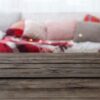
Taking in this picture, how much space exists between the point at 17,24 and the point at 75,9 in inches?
33.7

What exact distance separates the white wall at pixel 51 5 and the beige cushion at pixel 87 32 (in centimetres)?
60

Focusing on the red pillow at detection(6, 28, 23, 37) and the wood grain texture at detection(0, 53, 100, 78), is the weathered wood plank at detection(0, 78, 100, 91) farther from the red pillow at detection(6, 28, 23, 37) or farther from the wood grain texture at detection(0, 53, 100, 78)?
the red pillow at detection(6, 28, 23, 37)

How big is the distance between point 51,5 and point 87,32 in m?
0.84

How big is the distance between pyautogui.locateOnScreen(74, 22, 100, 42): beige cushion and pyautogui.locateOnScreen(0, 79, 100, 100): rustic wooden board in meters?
2.17

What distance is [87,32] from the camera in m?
2.88

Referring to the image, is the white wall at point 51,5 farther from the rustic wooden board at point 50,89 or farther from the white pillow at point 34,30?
the rustic wooden board at point 50,89

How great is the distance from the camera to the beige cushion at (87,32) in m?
2.86

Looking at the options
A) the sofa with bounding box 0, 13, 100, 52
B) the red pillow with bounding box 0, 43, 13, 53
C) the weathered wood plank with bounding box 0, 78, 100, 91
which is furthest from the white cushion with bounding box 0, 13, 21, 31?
the weathered wood plank with bounding box 0, 78, 100, 91

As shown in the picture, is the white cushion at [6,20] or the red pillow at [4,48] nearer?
the red pillow at [4,48]

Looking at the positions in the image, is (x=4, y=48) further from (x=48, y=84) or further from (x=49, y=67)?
(x=48, y=84)

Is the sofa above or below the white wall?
below

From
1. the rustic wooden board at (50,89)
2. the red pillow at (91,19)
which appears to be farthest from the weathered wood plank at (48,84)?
the red pillow at (91,19)

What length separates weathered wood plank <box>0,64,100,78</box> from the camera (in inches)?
30.0


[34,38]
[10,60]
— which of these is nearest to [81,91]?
[10,60]
